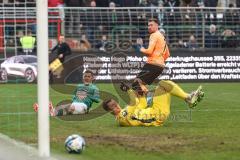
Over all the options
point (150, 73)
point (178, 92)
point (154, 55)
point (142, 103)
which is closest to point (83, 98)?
point (150, 73)

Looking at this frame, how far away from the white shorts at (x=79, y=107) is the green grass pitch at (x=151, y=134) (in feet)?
1.33

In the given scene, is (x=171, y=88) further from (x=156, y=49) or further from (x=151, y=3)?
(x=151, y=3)

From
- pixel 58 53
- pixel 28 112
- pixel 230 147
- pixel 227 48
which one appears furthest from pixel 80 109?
pixel 227 48

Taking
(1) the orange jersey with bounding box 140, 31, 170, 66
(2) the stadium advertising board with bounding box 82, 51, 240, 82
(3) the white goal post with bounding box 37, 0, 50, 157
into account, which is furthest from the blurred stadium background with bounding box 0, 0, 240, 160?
(3) the white goal post with bounding box 37, 0, 50, 157

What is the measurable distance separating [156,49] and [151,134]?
4.06 m

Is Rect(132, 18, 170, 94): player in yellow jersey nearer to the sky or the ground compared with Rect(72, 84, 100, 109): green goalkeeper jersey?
nearer to the sky

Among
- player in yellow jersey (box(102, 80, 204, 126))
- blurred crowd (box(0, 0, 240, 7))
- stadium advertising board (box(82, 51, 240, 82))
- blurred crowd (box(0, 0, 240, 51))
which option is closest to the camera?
player in yellow jersey (box(102, 80, 204, 126))

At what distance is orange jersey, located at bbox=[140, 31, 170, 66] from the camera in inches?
654

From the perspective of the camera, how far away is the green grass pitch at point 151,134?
10.7 metres

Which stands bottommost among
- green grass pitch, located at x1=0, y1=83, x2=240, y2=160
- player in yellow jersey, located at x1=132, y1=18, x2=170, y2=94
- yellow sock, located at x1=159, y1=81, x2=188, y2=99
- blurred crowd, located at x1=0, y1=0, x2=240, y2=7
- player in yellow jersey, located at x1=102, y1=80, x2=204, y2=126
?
green grass pitch, located at x1=0, y1=83, x2=240, y2=160

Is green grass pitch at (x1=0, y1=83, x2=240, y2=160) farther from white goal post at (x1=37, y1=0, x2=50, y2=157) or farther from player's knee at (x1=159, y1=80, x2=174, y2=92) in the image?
player's knee at (x1=159, y1=80, x2=174, y2=92)

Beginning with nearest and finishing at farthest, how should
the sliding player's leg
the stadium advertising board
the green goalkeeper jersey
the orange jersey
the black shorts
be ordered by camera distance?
the sliding player's leg
the green goalkeeper jersey
the orange jersey
the black shorts
the stadium advertising board

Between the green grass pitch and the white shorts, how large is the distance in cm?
41

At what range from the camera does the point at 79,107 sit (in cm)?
1638
